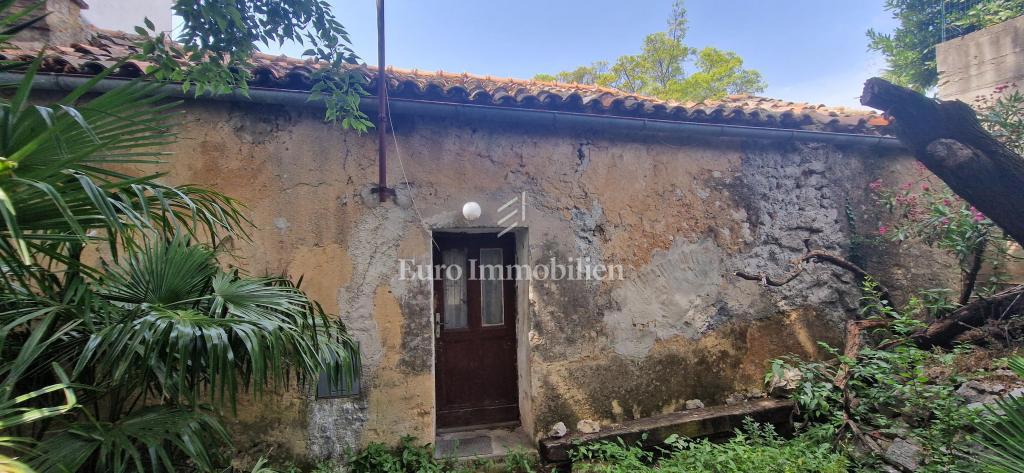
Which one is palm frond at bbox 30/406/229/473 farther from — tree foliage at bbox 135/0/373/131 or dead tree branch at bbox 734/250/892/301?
dead tree branch at bbox 734/250/892/301

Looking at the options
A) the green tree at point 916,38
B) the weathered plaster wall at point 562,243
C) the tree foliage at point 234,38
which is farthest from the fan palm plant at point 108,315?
the green tree at point 916,38

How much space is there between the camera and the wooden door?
4082 millimetres

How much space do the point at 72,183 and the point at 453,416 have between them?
312 cm

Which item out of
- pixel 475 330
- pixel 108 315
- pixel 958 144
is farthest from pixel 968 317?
pixel 108 315

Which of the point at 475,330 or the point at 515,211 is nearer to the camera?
the point at 515,211

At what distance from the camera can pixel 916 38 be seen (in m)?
7.46

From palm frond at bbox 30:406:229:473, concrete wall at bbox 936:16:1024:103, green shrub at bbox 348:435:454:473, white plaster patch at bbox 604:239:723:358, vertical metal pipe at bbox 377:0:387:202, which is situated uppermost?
concrete wall at bbox 936:16:1024:103

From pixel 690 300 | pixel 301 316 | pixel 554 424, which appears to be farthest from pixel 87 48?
pixel 690 300

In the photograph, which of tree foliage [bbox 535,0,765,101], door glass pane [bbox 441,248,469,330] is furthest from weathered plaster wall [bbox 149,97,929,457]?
tree foliage [bbox 535,0,765,101]

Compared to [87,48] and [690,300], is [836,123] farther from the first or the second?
[87,48]

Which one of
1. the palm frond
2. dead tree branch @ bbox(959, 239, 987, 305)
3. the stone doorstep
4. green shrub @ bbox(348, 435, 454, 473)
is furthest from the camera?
dead tree branch @ bbox(959, 239, 987, 305)

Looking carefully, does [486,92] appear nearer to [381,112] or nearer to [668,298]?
[381,112]

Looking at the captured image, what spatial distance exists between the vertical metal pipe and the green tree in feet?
25.0

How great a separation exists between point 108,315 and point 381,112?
6.40ft
